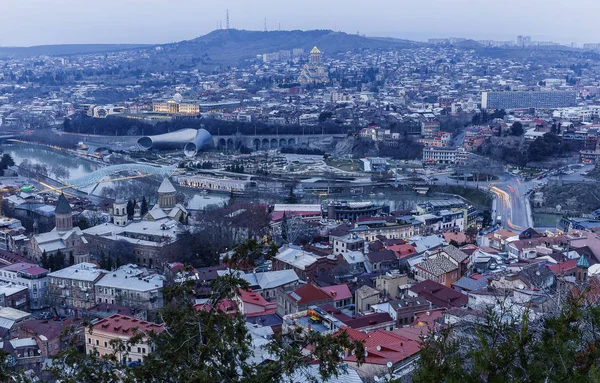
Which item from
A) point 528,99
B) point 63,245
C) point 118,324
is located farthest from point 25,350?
point 528,99

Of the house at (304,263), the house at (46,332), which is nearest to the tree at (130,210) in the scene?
the house at (304,263)

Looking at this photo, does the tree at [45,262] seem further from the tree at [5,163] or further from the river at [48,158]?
the river at [48,158]

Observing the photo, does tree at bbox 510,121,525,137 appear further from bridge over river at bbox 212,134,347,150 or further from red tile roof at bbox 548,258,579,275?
red tile roof at bbox 548,258,579,275

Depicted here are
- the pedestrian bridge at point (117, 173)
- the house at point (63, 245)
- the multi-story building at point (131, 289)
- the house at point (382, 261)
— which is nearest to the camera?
the multi-story building at point (131, 289)

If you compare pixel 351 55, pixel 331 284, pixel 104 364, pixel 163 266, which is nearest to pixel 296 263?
pixel 331 284

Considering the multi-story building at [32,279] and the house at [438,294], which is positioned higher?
the house at [438,294]

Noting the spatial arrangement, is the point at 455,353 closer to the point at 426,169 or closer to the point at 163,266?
the point at 163,266

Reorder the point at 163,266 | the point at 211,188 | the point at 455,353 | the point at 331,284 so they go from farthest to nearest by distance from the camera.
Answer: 1. the point at 211,188
2. the point at 163,266
3. the point at 331,284
4. the point at 455,353
